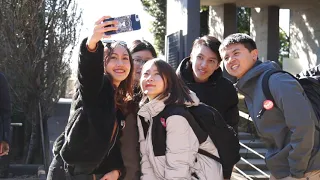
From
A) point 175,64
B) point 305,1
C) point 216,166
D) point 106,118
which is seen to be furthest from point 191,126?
point 305,1

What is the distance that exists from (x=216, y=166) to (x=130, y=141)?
63 cm

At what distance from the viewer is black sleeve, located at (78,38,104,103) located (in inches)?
107

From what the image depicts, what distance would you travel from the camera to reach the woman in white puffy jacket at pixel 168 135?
3.02m

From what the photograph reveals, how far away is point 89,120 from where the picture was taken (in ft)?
9.00

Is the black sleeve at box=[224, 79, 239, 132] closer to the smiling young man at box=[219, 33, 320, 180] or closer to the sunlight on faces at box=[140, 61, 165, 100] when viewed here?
the smiling young man at box=[219, 33, 320, 180]

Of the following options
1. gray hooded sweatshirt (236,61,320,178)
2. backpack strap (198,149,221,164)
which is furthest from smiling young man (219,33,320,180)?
backpack strap (198,149,221,164)

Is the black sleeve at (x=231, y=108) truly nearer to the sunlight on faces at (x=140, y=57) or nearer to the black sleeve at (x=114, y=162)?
the sunlight on faces at (x=140, y=57)

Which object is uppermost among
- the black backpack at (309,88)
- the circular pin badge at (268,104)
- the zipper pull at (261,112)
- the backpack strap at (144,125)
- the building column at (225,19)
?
the building column at (225,19)

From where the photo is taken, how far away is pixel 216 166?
3250 mm

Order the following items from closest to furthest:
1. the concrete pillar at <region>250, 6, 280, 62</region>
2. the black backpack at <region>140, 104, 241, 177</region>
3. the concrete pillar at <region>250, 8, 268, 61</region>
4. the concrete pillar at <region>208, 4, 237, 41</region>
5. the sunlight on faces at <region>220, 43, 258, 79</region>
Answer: the black backpack at <region>140, 104, 241, 177</region>
the sunlight on faces at <region>220, 43, 258, 79</region>
the concrete pillar at <region>208, 4, 237, 41</region>
the concrete pillar at <region>250, 6, 280, 62</region>
the concrete pillar at <region>250, 8, 268, 61</region>

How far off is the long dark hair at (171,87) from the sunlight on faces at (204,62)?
0.63 m

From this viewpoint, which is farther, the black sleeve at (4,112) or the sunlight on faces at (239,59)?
the black sleeve at (4,112)

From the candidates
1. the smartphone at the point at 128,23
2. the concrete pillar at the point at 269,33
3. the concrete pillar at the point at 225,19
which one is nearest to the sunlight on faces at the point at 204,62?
the smartphone at the point at 128,23

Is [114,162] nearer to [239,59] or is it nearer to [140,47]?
[239,59]
